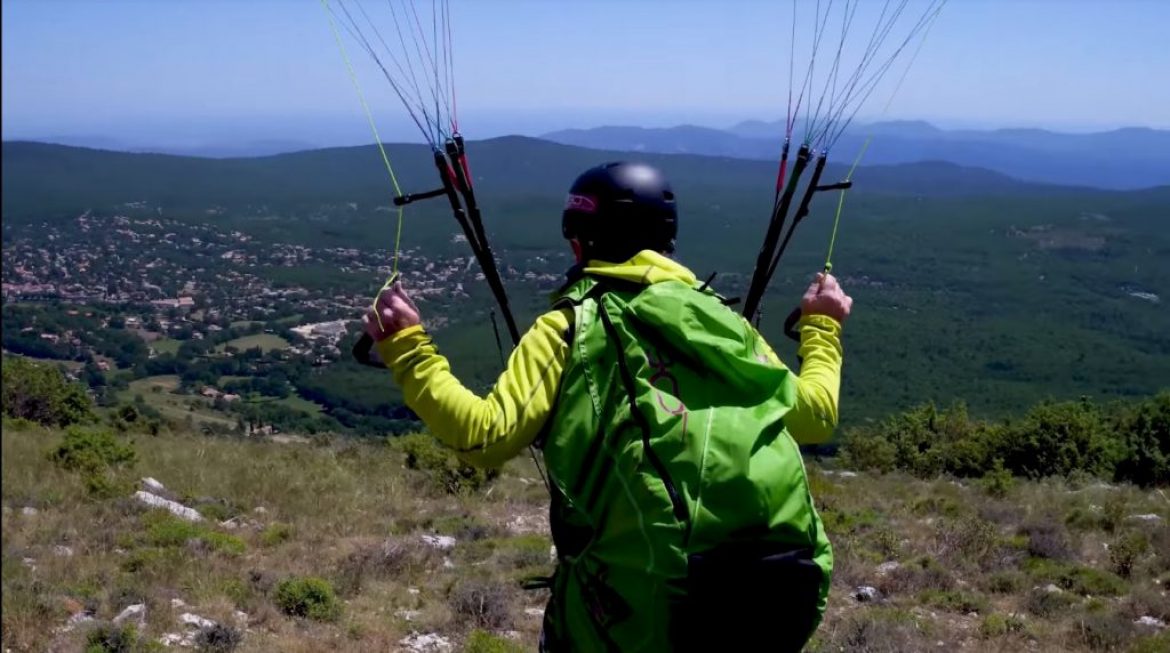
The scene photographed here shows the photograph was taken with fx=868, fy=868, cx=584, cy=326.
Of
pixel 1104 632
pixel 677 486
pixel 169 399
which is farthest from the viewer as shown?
pixel 169 399

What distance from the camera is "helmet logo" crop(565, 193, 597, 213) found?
→ 2.48 m

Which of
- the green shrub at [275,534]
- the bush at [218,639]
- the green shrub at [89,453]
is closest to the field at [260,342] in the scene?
the green shrub at [89,453]

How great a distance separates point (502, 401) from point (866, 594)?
230 inches

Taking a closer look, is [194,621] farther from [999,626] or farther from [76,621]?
[999,626]

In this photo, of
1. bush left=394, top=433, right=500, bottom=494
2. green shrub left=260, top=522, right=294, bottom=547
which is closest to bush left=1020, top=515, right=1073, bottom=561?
bush left=394, top=433, right=500, bottom=494

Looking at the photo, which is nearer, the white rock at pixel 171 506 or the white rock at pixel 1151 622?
the white rock at pixel 1151 622

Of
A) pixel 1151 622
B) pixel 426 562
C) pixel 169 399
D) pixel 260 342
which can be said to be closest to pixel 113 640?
pixel 426 562

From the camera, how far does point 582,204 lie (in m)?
2.50

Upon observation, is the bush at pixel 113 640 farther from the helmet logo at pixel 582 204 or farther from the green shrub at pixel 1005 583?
the green shrub at pixel 1005 583

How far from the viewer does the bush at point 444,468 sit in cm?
1037

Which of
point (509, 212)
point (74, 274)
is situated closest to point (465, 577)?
point (74, 274)

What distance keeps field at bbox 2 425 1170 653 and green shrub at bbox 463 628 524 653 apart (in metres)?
0.02

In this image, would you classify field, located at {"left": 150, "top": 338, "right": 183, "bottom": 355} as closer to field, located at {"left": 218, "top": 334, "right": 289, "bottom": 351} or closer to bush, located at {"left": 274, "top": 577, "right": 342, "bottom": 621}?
field, located at {"left": 218, "top": 334, "right": 289, "bottom": 351}

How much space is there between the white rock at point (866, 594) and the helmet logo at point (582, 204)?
5.61 metres
